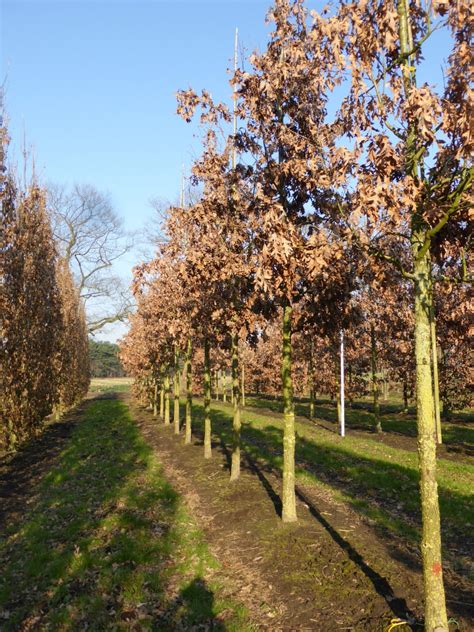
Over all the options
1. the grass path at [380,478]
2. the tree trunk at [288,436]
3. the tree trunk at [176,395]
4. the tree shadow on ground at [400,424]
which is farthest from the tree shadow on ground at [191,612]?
the tree trunk at [176,395]

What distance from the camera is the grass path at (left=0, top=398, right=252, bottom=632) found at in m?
6.21

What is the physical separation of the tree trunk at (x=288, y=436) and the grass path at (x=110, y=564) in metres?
1.72

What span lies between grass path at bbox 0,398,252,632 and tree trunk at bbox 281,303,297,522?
1.72 m

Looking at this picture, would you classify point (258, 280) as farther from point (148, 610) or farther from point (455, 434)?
point (455, 434)

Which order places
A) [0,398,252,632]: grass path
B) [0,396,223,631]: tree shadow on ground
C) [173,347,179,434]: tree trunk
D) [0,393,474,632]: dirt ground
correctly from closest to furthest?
[0,393,474,632]: dirt ground, [0,398,252,632]: grass path, [0,396,223,631]: tree shadow on ground, [173,347,179,434]: tree trunk

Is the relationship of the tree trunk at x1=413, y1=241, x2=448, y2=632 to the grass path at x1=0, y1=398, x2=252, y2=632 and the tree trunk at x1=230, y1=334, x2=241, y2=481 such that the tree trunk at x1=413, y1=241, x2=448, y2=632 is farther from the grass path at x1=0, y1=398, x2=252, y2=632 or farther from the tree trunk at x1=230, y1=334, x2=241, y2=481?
the tree trunk at x1=230, y1=334, x2=241, y2=481

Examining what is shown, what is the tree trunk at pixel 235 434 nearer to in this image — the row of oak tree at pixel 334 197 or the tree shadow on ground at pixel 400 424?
the row of oak tree at pixel 334 197

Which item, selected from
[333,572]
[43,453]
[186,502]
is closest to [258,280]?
[333,572]

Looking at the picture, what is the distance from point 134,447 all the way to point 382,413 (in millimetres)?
19238

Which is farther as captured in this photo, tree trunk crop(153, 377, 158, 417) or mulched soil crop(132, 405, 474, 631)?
tree trunk crop(153, 377, 158, 417)

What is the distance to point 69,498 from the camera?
11617 mm

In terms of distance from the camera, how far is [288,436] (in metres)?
8.71

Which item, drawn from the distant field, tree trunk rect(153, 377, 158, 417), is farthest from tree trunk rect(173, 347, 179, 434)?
the distant field

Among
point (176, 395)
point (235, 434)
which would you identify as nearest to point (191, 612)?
point (235, 434)
